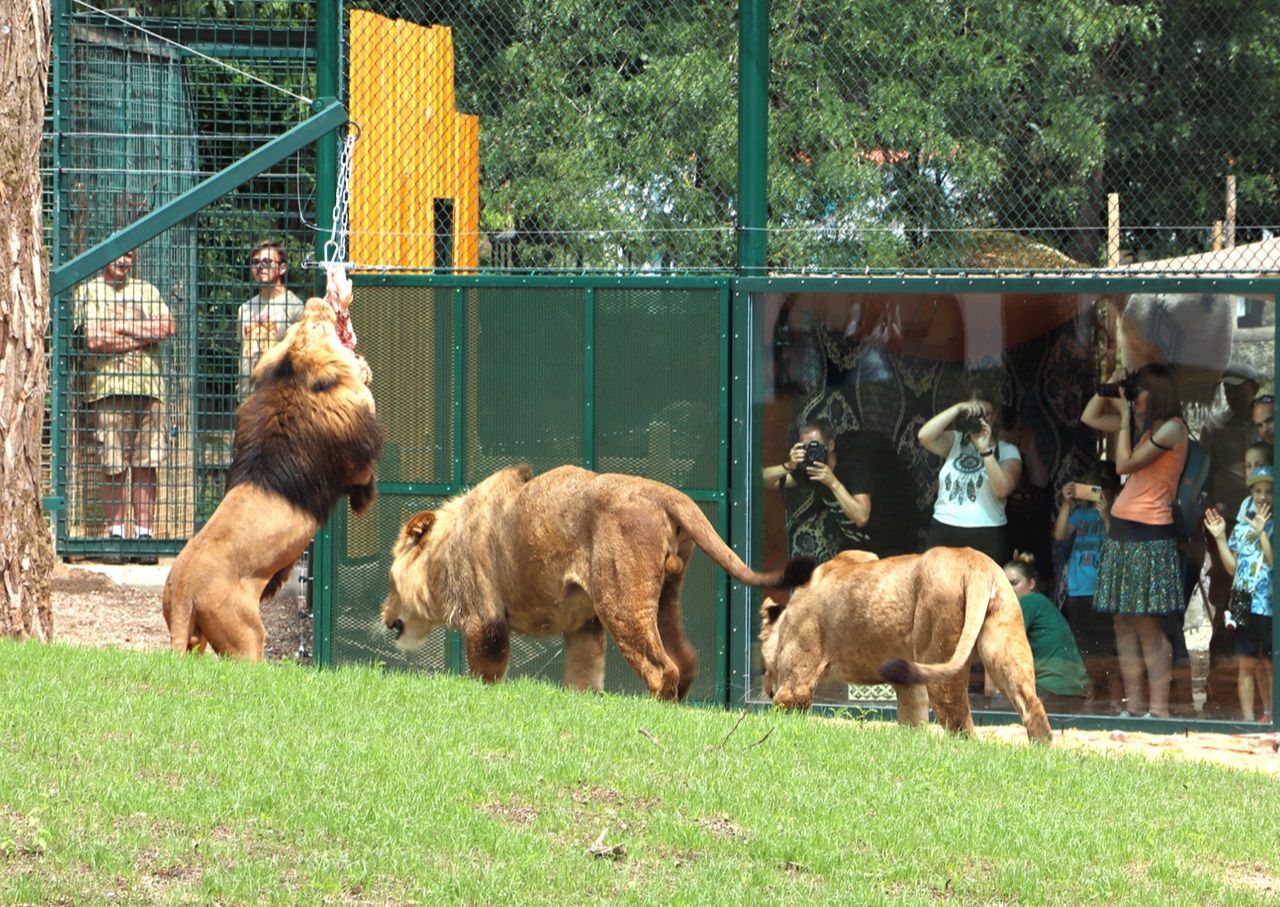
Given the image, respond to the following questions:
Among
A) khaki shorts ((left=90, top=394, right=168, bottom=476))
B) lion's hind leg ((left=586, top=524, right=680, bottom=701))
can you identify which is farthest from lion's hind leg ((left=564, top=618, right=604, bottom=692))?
khaki shorts ((left=90, top=394, right=168, bottom=476))

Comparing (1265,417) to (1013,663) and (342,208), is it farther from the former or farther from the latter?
(342,208)

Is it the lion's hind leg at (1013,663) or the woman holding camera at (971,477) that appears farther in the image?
the woman holding camera at (971,477)

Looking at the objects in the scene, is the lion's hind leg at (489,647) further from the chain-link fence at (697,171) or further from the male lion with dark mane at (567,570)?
the chain-link fence at (697,171)

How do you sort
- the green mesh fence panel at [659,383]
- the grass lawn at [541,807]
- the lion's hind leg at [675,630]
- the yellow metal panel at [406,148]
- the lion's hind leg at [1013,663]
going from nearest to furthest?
1. the grass lawn at [541,807]
2. the lion's hind leg at [1013,663]
3. the lion's hind leg at [675,630]
4. the green mesh fence panel at [659,383]
5. the yellow metal panel at [406,148]

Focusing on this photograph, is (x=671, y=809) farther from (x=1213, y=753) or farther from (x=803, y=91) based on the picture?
(x=803, y=91)

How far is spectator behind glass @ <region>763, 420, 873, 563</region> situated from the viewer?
452 inches

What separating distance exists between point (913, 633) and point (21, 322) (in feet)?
16.1

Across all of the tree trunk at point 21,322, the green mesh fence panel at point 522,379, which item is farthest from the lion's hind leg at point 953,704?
the tree trunk at point 21,322

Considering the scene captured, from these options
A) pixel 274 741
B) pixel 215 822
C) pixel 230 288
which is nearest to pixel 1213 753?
pixel 274 741

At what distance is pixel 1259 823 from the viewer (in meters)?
6.67

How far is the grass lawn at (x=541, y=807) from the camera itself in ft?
16.8

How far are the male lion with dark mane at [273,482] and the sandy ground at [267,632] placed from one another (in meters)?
2.65

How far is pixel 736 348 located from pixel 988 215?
1.78 metres

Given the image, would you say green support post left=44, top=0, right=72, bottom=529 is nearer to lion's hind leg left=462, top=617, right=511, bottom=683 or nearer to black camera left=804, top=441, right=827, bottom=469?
lion's hind leg left=462, top=617, right=511, bottom=683
